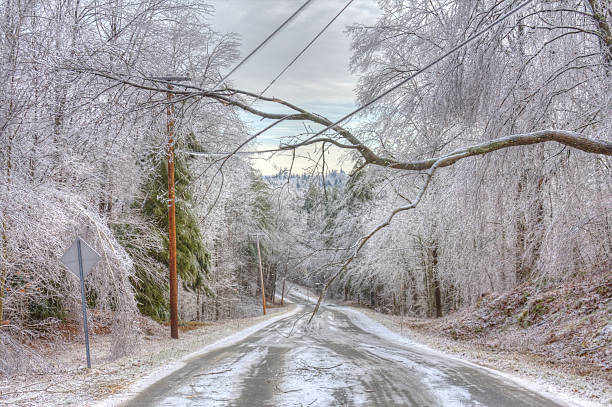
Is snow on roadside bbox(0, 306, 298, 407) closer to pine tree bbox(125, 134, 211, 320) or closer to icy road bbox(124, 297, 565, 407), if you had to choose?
icy road bbox(124, 297, 565, 407)

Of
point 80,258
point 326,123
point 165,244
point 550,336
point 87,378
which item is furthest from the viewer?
point 165,244

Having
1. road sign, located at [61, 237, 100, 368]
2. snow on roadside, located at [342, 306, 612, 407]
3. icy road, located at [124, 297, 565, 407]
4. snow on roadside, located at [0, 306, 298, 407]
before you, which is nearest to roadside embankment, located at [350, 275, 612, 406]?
snow on roadside, located at [342, 306, 612, 407]

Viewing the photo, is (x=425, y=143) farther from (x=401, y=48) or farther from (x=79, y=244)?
(x=79, y=244)

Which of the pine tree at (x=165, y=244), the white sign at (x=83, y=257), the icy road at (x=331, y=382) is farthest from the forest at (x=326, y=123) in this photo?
the pine tree at (x=165, y=244)

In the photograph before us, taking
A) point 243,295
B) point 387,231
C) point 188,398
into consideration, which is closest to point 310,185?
point 188,398

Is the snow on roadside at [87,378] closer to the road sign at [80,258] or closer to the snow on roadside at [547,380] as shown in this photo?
the road sign at [80,258]

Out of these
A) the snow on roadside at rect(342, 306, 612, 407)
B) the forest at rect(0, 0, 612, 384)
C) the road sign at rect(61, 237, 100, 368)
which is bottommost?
the snow on roadside at rect(342, 306, 612, 407)

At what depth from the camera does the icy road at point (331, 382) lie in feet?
19.4

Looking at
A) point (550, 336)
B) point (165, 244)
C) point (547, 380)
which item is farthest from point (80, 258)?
point (165, 244)

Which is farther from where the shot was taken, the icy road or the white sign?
the white sign

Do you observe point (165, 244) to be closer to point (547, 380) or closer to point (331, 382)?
point (331, 382)

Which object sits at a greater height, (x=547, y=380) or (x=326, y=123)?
(x=326, y=123)

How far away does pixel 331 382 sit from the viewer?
7.05 metres

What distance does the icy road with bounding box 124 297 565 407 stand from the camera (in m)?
5.91
